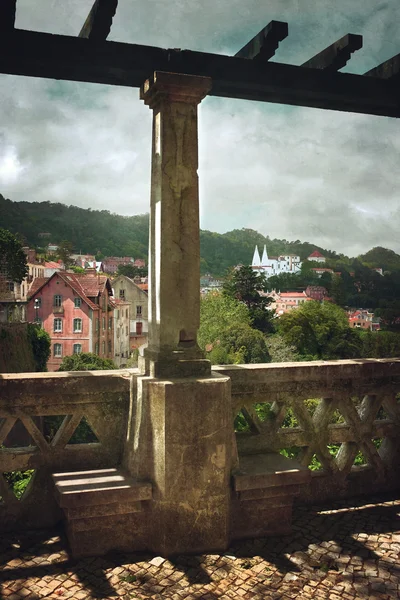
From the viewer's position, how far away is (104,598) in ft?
8.89

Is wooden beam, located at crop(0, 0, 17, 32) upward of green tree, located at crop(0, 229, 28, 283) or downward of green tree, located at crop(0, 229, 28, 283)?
downward

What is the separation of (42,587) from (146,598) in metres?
0.55

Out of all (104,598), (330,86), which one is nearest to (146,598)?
(104,598)

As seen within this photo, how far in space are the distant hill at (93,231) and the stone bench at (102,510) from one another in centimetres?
3774

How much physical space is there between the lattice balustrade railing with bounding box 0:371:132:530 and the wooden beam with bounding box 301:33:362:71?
8.38 ft

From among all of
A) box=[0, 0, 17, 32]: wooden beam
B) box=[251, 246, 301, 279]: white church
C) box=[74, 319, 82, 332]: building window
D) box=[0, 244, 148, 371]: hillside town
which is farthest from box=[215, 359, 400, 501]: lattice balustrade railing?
box=[251, 246, 301, 279]: white church

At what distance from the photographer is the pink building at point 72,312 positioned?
42.9 meters

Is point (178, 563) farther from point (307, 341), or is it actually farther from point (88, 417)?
point (307, 341)

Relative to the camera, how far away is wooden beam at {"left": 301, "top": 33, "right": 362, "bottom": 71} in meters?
3.50

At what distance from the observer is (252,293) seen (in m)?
60.0

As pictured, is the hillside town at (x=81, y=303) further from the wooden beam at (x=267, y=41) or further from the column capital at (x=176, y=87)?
the column capital at (x=176, y=87)

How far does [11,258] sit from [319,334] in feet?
93.3

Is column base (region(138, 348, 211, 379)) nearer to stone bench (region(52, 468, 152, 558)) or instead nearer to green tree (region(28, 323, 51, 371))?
stone bench (region(52, 468, 152, 558))

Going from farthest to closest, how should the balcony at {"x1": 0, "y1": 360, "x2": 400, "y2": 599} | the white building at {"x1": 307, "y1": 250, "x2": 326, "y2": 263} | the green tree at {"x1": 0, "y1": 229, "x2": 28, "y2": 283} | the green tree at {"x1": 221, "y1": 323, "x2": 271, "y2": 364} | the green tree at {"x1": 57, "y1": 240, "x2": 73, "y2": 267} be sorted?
1. the white building at {"x1": 307, "y1": 250, "x2": 326, "y2": 263}
2. the green tree at {"x1": 57, "y1": 240, "x2": 73, "y2": 267}
3. the green tree at {"x1": 221, "y1": 323, "x2": 271, "y2": 364}
4. the green tree at {"x1": 0, "y1": 229, "x2": 28, "y2": 283}
5. the balcony at {"x1": 0, "y1": 360, "x2": 400, "y2": 599}
